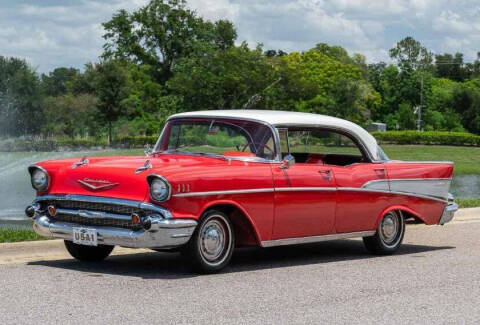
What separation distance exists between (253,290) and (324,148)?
10.0ft

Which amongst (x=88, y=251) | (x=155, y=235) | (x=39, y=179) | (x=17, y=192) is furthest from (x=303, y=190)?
(x=17, y=192)

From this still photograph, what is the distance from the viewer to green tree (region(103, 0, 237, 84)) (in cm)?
9456

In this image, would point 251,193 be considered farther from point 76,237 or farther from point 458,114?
point 458,114

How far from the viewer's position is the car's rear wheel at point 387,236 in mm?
10359

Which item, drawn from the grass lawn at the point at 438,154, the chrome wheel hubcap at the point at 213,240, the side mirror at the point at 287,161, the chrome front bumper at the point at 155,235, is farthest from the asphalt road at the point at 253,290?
the grass lawn at the point at 438,154

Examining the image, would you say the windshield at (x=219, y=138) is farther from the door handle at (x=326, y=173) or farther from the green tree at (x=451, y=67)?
the green tree at (x=451, y=67)

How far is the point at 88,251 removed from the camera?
9.19 metres

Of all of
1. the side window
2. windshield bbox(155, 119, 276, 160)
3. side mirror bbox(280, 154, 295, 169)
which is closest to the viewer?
side mirror bbox(280, 154, 295, 169)

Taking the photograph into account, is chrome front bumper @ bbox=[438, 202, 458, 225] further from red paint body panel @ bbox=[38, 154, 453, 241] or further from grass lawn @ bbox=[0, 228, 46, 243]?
grass lawn @ bbox=[0, 228, 46, 243]

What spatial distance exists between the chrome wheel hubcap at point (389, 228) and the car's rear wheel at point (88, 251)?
126 inches

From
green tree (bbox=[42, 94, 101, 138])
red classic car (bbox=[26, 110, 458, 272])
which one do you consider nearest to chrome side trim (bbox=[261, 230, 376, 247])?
red classic car (bbox=[26, 110, 458, 272])

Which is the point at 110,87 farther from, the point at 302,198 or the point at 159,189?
the point at 159,189

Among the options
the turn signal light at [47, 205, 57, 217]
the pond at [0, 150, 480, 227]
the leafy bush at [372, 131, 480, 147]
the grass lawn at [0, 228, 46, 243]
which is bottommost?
the leafy bush at [372, 131, 480, 147]

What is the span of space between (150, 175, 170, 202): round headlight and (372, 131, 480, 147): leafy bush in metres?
69.1
